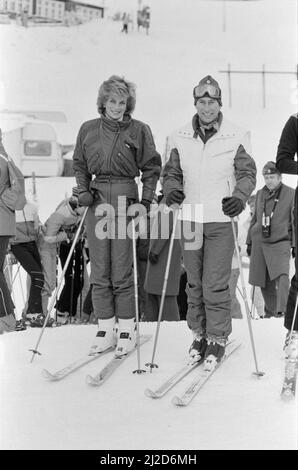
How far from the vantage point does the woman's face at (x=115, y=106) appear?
9.71 feet

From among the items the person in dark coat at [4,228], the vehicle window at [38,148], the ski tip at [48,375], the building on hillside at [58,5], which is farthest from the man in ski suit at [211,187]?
the building on hillside at [58,5]

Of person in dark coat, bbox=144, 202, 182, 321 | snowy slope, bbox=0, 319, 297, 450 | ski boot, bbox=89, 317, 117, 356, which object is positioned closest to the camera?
snowy slope, bbox=0, 319, 297, 450

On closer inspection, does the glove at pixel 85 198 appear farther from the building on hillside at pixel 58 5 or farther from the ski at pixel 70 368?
the building on hillside at pixel 58 5

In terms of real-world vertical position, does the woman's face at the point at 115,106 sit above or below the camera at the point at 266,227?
above

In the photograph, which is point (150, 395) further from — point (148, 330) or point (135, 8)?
point (135, 8)

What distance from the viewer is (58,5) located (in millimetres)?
8508

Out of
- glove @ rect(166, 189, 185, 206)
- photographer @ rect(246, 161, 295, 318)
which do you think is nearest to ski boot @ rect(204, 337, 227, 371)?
glove @ rect(166, 189, 185, 206)

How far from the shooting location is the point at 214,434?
1969mm

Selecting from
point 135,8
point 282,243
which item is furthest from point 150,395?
point 135,8

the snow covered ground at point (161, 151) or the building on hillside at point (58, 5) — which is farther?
the building on hillside at point (58, 5)

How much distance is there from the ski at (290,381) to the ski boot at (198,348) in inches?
18.5

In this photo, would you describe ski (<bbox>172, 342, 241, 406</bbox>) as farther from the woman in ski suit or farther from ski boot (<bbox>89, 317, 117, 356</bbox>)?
ski boot (<bbox>89, 317, 117, 356</bbox>)

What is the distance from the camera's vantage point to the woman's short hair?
2.96 m

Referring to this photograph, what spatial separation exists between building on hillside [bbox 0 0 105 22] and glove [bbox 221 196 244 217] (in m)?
4.91
